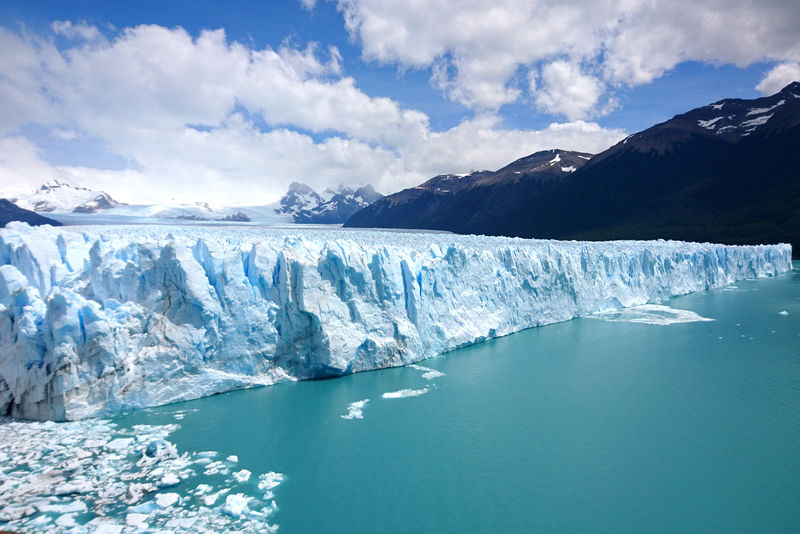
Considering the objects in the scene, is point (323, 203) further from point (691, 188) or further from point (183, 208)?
point (691, 188)

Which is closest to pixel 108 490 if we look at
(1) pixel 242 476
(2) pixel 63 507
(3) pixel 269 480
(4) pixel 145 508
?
(2) pixel 63 507

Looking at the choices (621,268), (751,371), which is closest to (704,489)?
(751,371)

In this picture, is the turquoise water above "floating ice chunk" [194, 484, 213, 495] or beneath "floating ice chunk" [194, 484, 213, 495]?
beneath

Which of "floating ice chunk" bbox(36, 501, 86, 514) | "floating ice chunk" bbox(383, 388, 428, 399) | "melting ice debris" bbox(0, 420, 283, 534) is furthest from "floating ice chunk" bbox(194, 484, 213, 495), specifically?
"floating ice chunk" bbox(383, 388, 428, 399)

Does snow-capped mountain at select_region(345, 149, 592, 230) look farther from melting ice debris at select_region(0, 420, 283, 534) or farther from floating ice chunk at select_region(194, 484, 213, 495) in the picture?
floating ice chunk at select_region(194, 484, 213, 495)

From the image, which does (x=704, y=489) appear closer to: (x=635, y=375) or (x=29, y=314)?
(x=635, y=375)

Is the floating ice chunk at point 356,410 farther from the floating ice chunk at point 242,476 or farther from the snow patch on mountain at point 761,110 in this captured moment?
the snow patch on mountain at point 761,110
